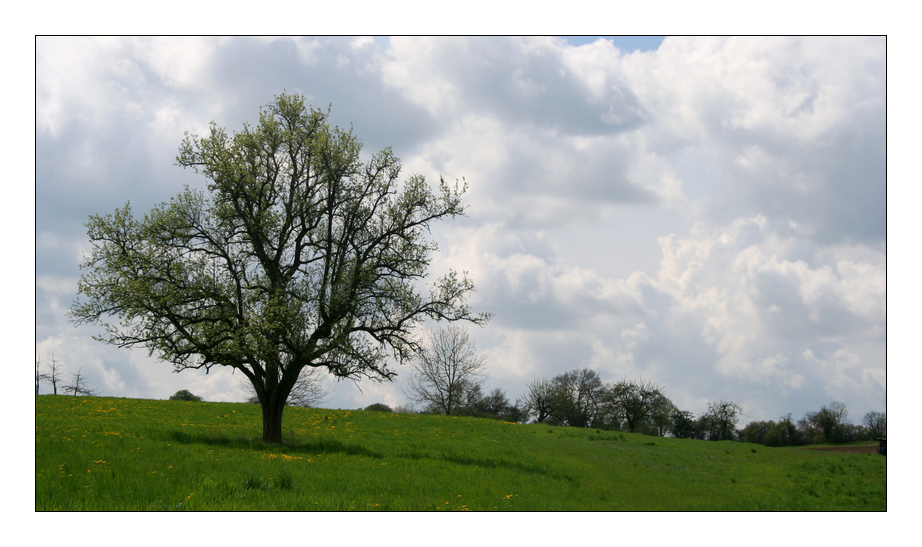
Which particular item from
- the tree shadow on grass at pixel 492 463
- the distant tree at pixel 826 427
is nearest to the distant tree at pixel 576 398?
the distant tree at pixel 826 427

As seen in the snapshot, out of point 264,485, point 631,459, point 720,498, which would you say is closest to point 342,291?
point 264,485

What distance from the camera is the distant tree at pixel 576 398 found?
3201 inches

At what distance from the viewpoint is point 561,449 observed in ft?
110

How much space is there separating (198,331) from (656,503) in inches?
741

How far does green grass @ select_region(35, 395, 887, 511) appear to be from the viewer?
13.7 metres

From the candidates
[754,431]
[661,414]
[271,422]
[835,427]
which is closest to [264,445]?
[271,422]

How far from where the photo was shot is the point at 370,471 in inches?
744

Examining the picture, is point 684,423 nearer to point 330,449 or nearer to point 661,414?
point 661,414

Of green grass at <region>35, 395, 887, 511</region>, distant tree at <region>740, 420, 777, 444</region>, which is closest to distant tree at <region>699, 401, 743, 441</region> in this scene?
distant tree at <region>740, 420, 777, 444</region>

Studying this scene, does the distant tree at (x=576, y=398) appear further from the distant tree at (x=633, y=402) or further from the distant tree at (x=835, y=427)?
the distant tree at (x=835, y=427)

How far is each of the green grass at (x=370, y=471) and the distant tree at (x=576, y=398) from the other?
45605 mm

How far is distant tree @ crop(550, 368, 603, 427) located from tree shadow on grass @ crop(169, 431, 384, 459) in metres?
60.4

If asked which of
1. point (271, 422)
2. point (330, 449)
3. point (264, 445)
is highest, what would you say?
point (271, 422)

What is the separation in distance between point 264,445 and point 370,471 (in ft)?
22.4
